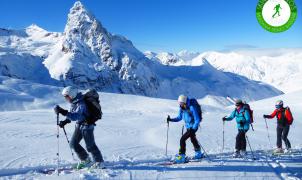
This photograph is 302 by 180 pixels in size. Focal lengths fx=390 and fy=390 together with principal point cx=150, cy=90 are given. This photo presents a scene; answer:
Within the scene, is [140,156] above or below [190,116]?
below

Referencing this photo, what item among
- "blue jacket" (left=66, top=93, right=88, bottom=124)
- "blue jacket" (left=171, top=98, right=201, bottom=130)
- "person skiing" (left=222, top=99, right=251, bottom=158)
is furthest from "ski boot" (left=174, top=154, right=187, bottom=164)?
"blue jacket" (left=66, top=93, right=88, bottom=124)

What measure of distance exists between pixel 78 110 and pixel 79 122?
461mm

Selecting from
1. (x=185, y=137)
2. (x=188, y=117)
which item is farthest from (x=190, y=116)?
(x=185, y=137)

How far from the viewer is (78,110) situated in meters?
9.57

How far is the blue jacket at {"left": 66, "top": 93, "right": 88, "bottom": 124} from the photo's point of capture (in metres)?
9.52

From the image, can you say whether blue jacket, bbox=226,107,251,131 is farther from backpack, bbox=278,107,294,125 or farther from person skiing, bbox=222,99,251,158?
backpack, bbox=278,107,294,125

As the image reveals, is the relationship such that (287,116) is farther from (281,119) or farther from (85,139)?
(85,139)

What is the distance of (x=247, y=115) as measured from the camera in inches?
502

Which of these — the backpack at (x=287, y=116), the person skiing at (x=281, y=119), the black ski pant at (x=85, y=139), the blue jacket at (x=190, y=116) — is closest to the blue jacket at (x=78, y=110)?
the black ski pant at (x=85, y=139)

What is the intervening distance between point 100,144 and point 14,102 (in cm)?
4179

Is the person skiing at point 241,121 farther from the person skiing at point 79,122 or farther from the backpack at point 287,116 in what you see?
the person skiing at point 79,122


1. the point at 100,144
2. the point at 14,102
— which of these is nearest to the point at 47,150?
the point at 100,144

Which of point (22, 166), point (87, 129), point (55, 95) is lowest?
point (22, 166)

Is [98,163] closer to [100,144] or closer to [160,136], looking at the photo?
[100,144]
